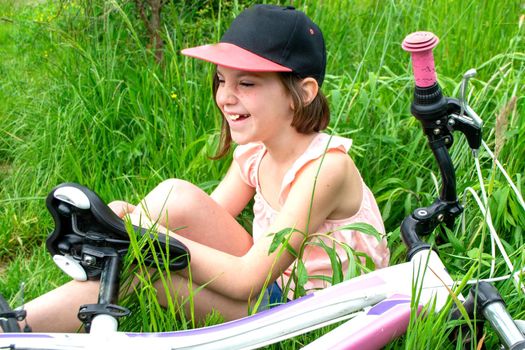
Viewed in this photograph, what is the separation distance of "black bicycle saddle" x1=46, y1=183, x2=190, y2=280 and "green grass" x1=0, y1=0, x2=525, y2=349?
0.20 meters

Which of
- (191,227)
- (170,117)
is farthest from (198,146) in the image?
(191,227)

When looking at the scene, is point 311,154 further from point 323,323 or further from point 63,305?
point 63,305

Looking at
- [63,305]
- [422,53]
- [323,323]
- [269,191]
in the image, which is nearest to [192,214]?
[269,191]

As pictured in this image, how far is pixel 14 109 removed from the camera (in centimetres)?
341

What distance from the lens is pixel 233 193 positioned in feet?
7.95

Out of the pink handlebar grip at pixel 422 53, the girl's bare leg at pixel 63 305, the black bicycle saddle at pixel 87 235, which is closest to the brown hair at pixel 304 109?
the pink handlebar grip at pixel 422 53

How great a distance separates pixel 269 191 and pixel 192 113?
2.45 ft

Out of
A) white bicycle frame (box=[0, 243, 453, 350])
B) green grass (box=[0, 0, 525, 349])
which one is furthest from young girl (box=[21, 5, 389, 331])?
white bicycle frame (box=[0, 243, 453, 350])

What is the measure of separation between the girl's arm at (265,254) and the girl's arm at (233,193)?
1.30 ft

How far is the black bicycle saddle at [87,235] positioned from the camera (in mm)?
1744

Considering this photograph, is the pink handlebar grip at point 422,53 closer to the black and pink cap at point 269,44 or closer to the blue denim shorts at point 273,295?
the black and pink cap at point 269,44

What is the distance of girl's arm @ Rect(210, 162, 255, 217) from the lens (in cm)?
241

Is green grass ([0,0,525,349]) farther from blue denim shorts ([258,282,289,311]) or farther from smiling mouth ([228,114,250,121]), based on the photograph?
smiling mouth ([228,114,250,121])

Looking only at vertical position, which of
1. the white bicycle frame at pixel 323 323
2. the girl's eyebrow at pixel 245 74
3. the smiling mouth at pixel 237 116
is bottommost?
the white bicycle frame at pixel 323 323
